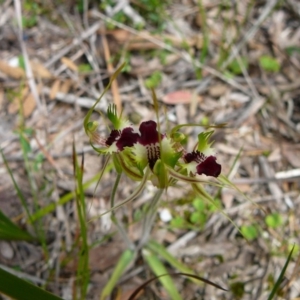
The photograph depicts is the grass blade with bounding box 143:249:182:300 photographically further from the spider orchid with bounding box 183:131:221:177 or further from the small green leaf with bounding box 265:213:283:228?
the spider orchid with bounding box 183:131:221:177

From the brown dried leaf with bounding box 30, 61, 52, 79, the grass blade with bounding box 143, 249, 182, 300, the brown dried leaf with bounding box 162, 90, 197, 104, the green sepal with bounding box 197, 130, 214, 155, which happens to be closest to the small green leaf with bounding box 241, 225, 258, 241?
the grass blade with bounding box 143, 249, 182, 300

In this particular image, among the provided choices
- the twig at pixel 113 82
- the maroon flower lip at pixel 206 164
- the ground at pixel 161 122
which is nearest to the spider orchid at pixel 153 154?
the maroon flower lip at pixel 206 164

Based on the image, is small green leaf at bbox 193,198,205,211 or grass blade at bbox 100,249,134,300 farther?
small green leaf at bbox 193,198,205,211

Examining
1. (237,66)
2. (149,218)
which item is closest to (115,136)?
(149,218)

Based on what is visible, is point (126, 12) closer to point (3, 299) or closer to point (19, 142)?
point (19, 142)

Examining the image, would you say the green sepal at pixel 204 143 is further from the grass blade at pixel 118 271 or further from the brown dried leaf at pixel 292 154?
the brown dried leaf at pixel 292 154

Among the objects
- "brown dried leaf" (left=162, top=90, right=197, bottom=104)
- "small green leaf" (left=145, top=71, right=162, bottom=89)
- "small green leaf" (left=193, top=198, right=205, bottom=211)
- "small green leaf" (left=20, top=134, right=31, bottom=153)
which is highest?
"small green leaf" (left=20, top=134, right=31, bottom=153)

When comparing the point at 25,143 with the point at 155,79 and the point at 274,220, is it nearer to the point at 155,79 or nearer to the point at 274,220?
the point at 155,79
